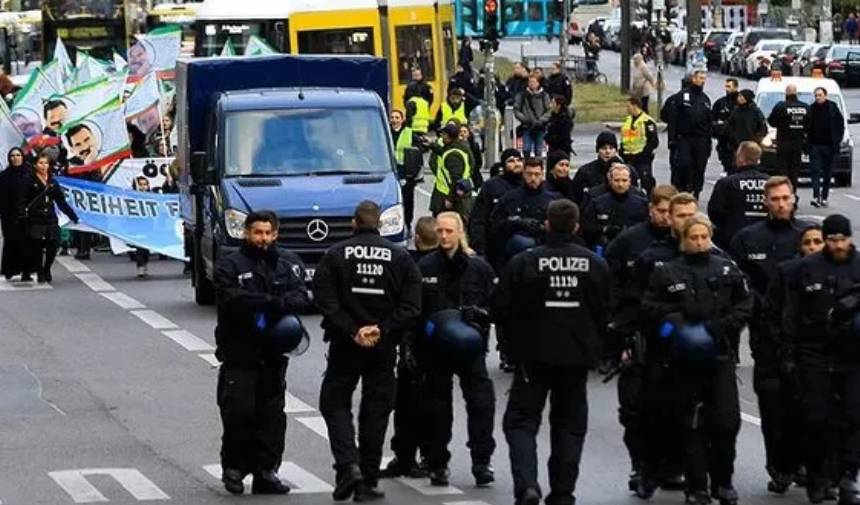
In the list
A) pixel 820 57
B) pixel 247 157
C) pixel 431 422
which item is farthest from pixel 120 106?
pixel 820 57

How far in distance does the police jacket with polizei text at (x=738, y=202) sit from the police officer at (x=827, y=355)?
17.3ft

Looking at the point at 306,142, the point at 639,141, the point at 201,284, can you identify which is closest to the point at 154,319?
the point at 201,284

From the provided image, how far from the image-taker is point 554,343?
13031 millimetres

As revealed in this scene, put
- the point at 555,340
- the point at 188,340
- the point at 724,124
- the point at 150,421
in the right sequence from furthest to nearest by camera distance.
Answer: the point at 724,124 → the point at 188,340 → the point at 150,421 → the point at 555,340

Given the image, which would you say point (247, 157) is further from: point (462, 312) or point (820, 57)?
point (820, 57)

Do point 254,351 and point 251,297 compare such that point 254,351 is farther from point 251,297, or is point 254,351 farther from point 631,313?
point 631,313

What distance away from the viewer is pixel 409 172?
25.7 meters

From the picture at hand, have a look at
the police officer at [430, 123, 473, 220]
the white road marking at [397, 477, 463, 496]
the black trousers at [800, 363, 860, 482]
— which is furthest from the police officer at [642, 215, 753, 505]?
the police officer at [430, 123, 473, 220]

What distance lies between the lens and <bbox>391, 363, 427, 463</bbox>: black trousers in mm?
14477

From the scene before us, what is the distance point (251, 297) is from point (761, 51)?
65635 millimetres

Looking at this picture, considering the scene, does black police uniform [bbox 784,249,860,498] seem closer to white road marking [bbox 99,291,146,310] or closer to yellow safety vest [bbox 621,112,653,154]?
white road marking [bbox 99,291,146,310]

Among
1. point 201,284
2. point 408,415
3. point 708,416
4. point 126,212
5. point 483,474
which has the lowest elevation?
point 126,212

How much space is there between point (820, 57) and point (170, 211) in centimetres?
4282

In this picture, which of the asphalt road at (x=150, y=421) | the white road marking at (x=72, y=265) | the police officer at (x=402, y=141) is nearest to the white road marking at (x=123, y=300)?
the asphalt road at (x=150, y=421)
